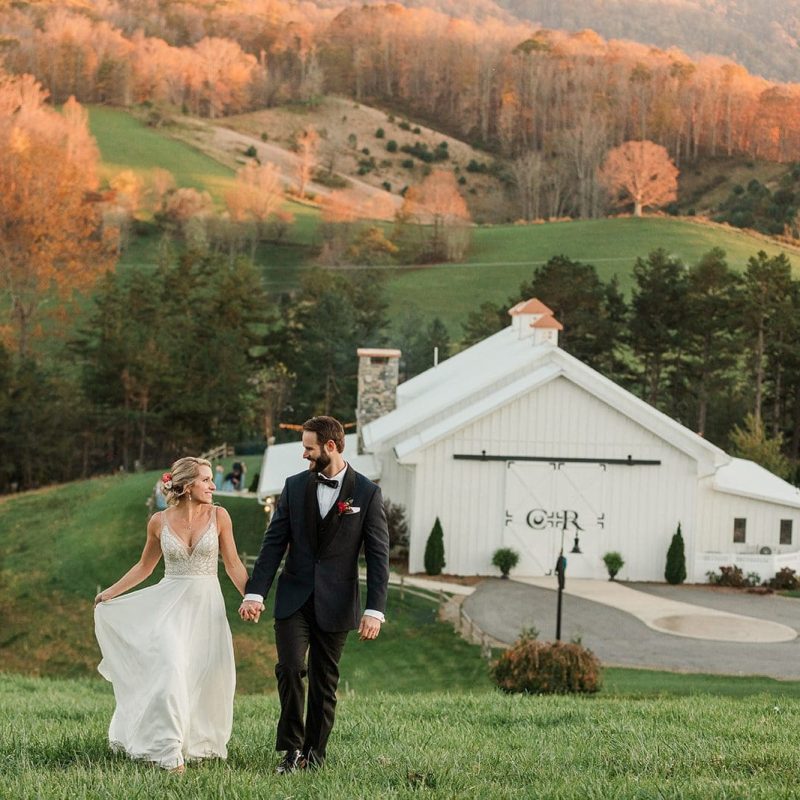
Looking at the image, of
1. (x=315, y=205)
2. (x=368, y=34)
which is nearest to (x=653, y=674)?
(x=315, y=205)

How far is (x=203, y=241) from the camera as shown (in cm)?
8750

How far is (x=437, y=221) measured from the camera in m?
92.9

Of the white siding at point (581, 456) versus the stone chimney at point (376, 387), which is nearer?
the white siding at point (581, 456)

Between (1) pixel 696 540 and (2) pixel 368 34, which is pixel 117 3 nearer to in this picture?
(2) pixel 368 34

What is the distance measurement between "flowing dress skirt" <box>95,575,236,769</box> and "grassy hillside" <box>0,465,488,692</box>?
13.6m

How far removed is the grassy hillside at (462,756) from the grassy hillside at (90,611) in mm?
11238

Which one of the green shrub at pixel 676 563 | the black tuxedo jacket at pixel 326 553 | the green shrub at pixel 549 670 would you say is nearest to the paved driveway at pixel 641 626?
the green shrub at pixel 676 563

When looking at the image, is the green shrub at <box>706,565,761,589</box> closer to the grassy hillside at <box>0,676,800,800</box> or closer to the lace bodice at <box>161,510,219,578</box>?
the grassy hillside at <box>0,676,800,800</box>

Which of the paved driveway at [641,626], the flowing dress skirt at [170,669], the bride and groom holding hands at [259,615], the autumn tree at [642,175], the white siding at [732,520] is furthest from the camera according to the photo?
the autumn tree at [642,175]

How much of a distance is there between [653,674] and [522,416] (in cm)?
1041

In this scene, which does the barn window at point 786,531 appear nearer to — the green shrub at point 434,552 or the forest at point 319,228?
the green shrub at point 434,552

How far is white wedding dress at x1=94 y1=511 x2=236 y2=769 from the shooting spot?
7.09m

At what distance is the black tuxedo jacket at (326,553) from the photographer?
7.36 meters

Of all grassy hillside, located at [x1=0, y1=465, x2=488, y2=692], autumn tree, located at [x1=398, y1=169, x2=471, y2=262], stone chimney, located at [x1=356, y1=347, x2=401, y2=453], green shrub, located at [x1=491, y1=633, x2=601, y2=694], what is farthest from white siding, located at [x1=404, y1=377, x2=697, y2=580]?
autumn tree, located at [x1=398, y1=169, x2=471, y2=262]
